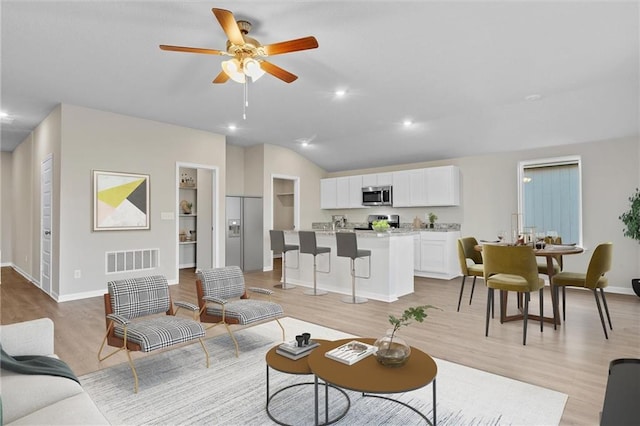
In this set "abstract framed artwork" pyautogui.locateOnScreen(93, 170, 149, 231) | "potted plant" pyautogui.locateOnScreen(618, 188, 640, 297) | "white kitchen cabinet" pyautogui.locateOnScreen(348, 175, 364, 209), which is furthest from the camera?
"white kitchen cabinet" pyautogui.locateOnScreen(348, 175, 364, 209)

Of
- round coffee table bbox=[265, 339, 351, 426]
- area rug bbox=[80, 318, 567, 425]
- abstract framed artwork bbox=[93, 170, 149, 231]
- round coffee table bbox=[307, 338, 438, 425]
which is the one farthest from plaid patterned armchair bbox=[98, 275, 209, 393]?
abstract framed artwork bbox=[93, 170, 149, 231]

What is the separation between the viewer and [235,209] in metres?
7.45

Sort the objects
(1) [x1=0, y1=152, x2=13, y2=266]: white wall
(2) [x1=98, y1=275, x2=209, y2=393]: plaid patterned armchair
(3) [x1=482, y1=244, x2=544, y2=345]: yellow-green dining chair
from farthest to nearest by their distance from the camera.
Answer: (1) [x1=0, y1=152, x2=13, y2=266]: white wall → (3) [x1=482, y1=244, x2=544, y2=345]: yellow-green dining chair → (2) [x1=98, y1=275, x2=209, y2=393]: plaid patterned armchair

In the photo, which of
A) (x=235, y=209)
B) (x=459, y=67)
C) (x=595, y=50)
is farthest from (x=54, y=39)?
(x=595, y=50)

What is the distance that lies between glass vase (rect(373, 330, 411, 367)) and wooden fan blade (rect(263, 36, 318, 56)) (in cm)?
209

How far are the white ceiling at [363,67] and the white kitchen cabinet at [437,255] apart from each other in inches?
70.5

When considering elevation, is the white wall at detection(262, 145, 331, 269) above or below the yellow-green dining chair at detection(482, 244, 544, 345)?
above

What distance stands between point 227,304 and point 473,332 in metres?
2.47

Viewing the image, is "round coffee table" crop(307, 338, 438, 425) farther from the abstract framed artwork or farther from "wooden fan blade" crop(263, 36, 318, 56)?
the abstract framed artwork

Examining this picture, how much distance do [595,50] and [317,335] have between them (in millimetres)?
3843

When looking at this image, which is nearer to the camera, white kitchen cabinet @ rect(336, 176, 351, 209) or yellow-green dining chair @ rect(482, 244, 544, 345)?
yellow-green dining chair @ rect(482, 244, 544, 345)

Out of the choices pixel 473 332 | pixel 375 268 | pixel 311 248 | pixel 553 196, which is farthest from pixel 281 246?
pixel 553 196

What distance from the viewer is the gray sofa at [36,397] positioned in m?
1.45

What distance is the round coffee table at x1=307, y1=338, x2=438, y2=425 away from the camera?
1.74 metres
